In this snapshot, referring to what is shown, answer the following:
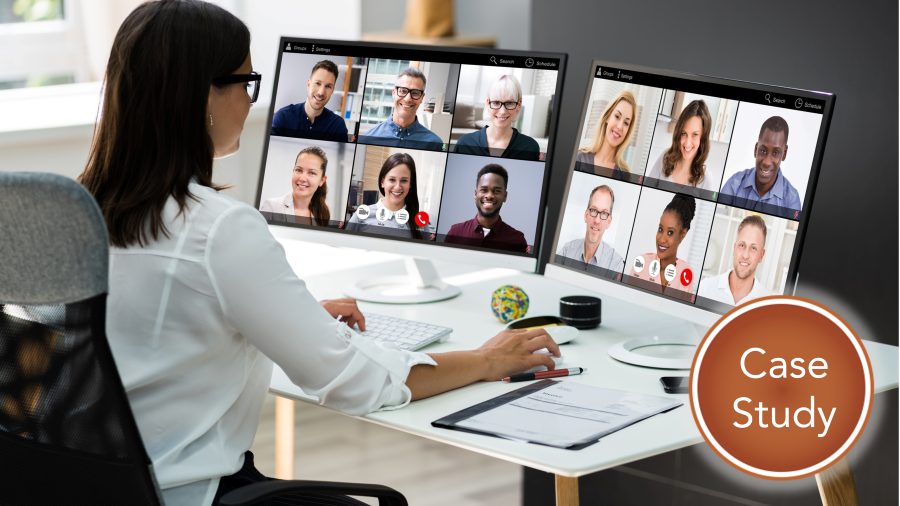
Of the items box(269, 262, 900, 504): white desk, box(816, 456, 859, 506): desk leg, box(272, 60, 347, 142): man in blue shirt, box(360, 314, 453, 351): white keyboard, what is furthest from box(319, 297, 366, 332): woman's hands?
box(816, 456, 859, 506): desk leg

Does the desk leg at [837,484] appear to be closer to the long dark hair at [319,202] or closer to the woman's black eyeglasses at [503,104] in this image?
the woman's black eyeglasses at [503,104]

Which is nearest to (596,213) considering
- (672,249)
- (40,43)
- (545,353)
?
(672,249)

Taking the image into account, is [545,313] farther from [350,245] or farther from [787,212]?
[787,212]

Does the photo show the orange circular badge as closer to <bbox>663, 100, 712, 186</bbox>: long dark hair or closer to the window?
<bbox>663, 100, 712, 186</bbox>: long dark hair

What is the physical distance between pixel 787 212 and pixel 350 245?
868 millimetres

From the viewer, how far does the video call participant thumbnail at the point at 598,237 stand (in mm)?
1492

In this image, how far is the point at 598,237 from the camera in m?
1.51

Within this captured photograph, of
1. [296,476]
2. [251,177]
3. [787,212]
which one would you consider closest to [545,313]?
[787,212]

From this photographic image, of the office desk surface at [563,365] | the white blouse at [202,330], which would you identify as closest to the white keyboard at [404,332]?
the office desk surface at [563,365]

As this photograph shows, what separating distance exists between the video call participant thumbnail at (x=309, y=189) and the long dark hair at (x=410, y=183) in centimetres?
13

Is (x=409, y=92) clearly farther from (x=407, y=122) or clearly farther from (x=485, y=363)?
(x=485, y=363)

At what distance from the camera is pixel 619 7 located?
2.04 meters

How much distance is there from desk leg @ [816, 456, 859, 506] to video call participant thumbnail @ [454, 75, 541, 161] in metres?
0.76

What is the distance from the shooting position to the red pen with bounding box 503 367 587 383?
4.35 feet
